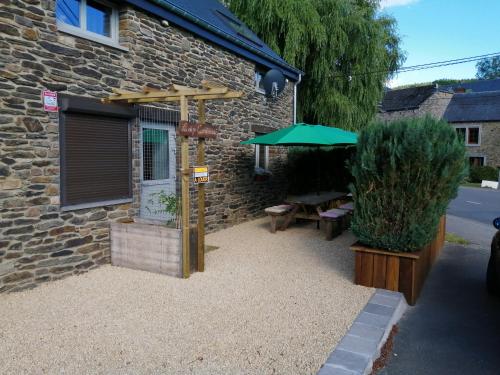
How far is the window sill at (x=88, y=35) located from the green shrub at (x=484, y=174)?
83.3ft

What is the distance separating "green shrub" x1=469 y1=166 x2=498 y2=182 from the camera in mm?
24911

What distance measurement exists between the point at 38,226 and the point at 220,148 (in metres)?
4.34

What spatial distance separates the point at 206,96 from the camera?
4.92 meters

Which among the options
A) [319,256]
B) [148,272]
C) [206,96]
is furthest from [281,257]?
[206,96]

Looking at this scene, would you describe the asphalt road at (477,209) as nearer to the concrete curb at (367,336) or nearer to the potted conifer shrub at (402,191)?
the potted conifer shrub at (402,191)

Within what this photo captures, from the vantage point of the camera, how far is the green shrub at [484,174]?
24.9m

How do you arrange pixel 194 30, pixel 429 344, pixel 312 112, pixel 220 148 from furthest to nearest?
1. pixel 312 112
2. pixel 220 148
3. pixel 194 30
4. pixel 429 344

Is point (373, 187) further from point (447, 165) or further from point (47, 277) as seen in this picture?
point (47, 277)

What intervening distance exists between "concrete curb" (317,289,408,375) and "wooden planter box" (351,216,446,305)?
0.13 m

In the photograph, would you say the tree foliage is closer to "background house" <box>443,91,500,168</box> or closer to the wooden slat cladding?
"background house" <box>443,91,500,168</box>

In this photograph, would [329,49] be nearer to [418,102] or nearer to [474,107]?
[418,102]

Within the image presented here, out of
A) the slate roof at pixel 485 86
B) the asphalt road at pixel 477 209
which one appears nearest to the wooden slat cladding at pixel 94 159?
the asphalt road at pixel 477 209

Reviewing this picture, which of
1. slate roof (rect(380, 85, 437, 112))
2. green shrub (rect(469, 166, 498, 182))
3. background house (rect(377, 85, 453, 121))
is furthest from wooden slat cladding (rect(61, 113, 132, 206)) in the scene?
slate roof (rect(380, 85, 437, 112))

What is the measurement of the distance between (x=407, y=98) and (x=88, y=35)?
33544 millimetres
